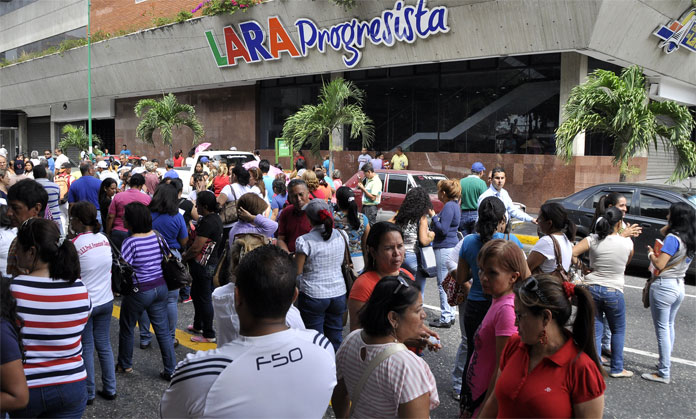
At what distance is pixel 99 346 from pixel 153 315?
0.54 metres

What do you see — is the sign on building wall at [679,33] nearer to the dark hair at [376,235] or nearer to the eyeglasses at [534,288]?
the dark hair at [376,235]

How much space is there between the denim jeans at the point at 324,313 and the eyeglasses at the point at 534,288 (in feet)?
8.39

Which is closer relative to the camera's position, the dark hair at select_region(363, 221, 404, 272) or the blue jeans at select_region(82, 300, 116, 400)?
the dark hair at select_region(363, 221, 404, 272)

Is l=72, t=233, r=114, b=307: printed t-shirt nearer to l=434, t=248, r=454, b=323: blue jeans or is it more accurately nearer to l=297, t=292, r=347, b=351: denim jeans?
l=297, t=292, r=347, b=351: denim jeans

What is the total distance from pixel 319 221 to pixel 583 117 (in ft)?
30.7

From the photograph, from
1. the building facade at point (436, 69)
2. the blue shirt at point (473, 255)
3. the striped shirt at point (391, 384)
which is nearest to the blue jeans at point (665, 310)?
the blue shirt at point (473, 255)

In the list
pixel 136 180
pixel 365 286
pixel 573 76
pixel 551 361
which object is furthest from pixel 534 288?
pixel 573 76

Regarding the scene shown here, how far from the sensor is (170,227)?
6.14 metres

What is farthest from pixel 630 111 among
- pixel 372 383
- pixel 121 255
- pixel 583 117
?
pixel 372 383

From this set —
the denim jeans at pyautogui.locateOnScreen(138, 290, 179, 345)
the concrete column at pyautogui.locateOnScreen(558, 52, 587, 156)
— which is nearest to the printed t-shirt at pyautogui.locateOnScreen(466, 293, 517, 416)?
the denim jeans at pyautogui.locateOnScreen(138, 290, 179, 345)

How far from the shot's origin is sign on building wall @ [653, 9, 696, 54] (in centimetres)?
1644

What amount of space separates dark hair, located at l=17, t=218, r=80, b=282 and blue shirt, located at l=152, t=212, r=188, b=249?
2.57 meters

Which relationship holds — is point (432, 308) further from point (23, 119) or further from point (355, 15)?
point (23, 119)

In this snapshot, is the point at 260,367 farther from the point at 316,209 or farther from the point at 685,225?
the point at 685,225
